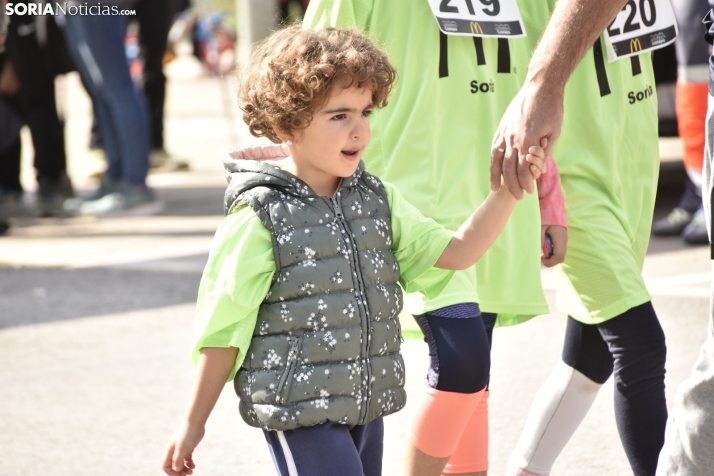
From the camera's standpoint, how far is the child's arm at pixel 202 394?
2.42m

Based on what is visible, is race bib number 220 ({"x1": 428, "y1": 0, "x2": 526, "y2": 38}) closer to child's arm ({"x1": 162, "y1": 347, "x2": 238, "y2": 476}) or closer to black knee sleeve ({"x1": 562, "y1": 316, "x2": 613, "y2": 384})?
black knee sleeve ({"x1": 562, "y1": 316, "x2": 613, "y2": 384})

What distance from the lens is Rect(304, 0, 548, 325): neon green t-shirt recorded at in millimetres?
2957

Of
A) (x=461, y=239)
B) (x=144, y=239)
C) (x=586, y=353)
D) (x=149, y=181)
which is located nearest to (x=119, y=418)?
(x=586, y=353)

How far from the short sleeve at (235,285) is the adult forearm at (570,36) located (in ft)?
2.20

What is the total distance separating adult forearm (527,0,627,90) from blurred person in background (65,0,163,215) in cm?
582

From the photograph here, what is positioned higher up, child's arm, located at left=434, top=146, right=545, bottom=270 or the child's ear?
the child's ear

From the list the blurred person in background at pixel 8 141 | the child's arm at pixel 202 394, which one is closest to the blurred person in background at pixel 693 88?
the child's arm at pixel 202 394

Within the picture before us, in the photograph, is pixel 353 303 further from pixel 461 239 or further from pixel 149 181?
pixel 149 181

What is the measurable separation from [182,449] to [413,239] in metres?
0.68

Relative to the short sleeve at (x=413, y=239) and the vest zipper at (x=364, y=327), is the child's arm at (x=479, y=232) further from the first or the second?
the vest zipper at (x=364, y=327)

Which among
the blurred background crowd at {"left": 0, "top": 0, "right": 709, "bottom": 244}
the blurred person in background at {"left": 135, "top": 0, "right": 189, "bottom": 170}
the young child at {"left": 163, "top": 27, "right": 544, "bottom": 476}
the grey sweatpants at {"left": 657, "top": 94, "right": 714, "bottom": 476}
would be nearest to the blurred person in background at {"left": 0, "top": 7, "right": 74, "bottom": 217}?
the blurred background crowd at {"left": 0, "top": 0, "right": 709, "bottom": 244}

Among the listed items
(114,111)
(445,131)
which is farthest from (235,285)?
(114,111)

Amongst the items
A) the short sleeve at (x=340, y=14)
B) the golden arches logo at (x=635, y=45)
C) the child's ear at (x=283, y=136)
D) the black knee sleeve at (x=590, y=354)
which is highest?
the short sleeve at (x=340, y=14)

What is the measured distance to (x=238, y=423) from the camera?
425cm
